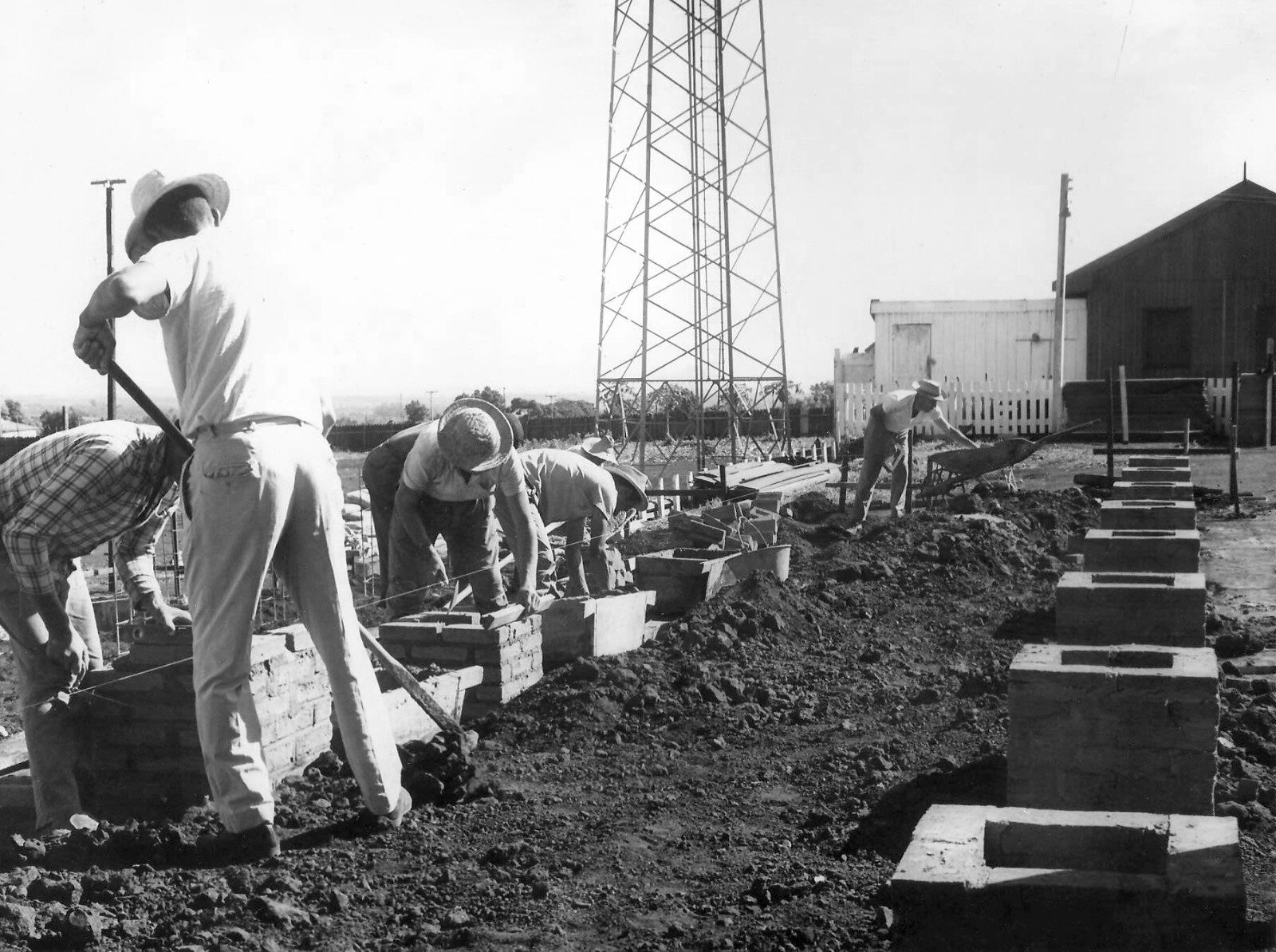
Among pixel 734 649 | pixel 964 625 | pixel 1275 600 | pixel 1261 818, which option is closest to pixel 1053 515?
pixel 1275 600

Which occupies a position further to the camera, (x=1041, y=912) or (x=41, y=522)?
(x=41, y=522)

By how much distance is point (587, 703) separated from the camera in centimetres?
562

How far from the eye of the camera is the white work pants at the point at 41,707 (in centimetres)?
461

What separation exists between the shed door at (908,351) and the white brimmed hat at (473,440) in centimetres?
2067

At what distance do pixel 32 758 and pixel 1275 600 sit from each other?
7.44 m

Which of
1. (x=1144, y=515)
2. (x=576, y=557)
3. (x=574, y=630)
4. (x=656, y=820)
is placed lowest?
(x=656, y=820)

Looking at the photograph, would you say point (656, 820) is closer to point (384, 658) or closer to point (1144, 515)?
point (384, 658)

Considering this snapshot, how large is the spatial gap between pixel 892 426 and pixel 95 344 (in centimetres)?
892

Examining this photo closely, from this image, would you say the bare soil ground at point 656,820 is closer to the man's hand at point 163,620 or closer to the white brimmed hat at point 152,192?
the man's hand at point 163,620

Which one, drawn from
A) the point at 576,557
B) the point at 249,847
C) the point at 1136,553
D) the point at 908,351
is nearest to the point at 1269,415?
the point at 908,351

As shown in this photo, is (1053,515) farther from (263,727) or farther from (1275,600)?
(263,727)

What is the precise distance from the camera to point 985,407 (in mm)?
23703

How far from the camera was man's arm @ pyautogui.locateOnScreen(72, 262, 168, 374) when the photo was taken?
3420mm

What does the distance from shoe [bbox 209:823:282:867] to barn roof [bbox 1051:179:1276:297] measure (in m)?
25.2
